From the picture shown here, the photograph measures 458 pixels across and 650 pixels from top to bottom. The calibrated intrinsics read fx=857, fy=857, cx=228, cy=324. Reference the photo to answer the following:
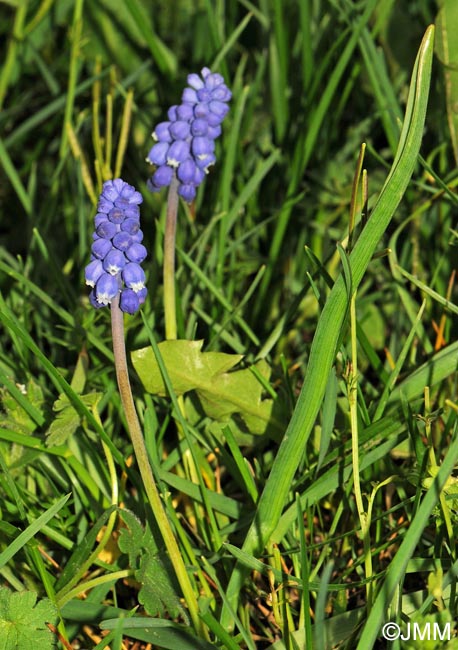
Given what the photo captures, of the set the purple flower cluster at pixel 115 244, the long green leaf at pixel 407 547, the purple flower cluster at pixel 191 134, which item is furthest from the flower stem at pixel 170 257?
the long green leaf at pixel 407 547

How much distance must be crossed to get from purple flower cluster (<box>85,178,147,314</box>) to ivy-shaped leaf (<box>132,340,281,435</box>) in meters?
0.43

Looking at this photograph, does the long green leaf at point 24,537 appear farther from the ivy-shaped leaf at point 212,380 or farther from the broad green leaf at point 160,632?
the ivy-shaped leaf at point 212,380

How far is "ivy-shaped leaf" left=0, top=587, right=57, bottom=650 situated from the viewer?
5.94ft

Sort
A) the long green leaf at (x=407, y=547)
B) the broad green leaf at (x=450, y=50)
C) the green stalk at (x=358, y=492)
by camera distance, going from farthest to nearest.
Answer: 1. the broad green leaf at (x=450, y=50)
2. the green stalk at (x=358, y=492)
3. the long green leaf at (x=407, y=547)

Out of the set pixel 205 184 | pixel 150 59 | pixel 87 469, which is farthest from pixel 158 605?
pixel 150 59

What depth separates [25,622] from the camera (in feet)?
6.00

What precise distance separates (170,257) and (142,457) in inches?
25.1

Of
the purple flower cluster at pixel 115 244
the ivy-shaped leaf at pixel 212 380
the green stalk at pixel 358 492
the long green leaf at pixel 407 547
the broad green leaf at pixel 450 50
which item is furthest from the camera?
Result: the broad green leaf at pixel 450 50

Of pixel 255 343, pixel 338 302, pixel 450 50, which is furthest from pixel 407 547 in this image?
pixel 450 50

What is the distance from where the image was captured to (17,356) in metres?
2.68

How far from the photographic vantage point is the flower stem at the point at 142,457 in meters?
1.80

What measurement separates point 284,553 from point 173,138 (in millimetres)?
1119

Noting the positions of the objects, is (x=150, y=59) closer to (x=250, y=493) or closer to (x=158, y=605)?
(x=250, y=493)

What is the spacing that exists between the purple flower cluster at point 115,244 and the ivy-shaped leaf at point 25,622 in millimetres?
656
